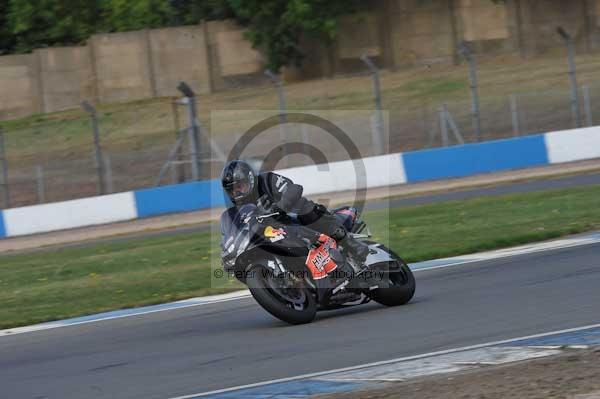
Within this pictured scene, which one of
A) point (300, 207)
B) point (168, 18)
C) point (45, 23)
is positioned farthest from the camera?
point (168, 18)

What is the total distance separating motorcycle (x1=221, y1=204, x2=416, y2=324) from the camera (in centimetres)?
838

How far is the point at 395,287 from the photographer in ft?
29.9

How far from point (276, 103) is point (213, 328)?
80.2ft

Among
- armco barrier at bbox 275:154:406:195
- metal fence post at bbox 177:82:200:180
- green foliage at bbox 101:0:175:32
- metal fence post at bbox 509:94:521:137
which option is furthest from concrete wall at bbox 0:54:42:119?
armco barrier at bbox 275:154:406:195

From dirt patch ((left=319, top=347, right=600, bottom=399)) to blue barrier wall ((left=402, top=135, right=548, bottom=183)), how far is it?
1645 cm

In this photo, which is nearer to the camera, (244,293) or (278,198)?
(278,198)

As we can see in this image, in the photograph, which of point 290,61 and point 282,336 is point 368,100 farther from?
point 282,336

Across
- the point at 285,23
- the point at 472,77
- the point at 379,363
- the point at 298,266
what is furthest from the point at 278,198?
the point at 285,23

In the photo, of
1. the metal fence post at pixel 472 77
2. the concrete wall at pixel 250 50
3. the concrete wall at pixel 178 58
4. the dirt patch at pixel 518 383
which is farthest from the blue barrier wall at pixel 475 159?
the concrete wall at pixel 178 58

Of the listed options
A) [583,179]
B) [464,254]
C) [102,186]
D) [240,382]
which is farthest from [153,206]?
[240,382]

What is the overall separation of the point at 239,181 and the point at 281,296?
101 cm

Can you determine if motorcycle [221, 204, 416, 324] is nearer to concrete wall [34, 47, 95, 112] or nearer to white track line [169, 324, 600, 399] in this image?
white track line [169, 324, 600, 399]

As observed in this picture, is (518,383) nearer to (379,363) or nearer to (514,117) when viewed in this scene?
(379,363)

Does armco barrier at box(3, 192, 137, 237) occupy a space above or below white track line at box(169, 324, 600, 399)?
below
